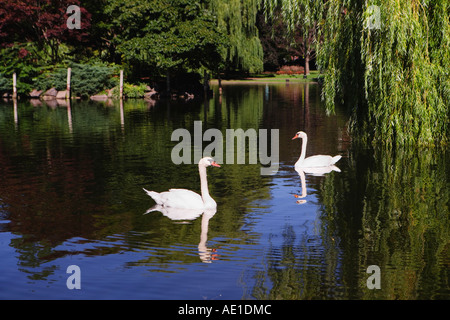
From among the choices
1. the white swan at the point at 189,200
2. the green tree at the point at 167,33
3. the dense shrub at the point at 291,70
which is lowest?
the white swan at the point at 189,200

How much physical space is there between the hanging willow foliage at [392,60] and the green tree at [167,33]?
106ft

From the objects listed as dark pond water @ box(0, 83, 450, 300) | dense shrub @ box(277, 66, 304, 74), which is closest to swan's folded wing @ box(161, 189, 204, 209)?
dark pond water @ box(0, 83, 450, 300)

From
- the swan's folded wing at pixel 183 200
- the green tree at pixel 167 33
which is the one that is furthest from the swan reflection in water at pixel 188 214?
the green tree at pixel 167 33

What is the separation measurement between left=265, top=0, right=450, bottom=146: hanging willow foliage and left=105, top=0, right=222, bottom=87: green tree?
3217 cm

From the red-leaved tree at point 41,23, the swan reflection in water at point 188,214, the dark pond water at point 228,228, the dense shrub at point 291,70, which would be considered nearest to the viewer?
the dark pond water at point 228,228

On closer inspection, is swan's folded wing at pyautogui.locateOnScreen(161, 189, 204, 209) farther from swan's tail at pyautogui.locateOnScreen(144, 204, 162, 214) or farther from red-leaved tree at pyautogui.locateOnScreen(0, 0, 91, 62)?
red-leaved tree at pyautogui.locateOnScreen(0, 0, 91, 62)

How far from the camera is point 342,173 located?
60.3ft

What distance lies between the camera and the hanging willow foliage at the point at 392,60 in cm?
1802

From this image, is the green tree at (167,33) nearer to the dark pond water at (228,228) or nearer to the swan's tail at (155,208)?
the dark pond water at (228,228)

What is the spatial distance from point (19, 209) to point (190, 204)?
3.91 m

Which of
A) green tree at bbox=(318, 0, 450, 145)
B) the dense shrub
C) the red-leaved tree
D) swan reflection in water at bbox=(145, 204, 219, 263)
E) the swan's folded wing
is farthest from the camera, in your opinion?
the dense shrub

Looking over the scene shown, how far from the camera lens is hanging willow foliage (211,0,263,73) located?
59.4 meters

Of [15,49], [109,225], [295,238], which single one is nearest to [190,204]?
[109,225]

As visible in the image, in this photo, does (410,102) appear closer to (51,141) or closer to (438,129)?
(438,129)
